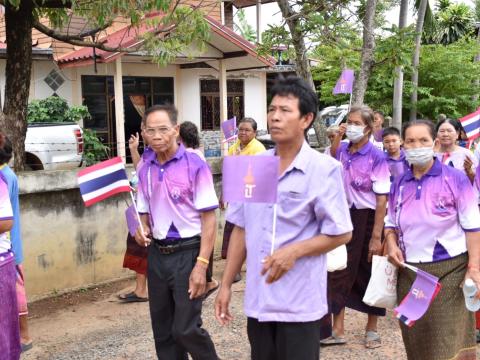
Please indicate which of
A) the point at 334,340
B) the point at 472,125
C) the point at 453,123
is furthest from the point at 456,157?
the point at 334,340

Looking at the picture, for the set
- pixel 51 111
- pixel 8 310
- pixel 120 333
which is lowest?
pixel 120 333

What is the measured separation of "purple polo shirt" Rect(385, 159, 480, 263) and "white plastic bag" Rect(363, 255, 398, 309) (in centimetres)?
14

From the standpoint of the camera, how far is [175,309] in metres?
3.54

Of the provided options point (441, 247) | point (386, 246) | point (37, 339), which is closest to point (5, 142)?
point (37, 339)

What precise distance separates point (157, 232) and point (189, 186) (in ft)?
1.13

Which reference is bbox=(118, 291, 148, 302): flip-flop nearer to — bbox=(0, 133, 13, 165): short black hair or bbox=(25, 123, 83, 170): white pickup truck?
bbox=(0, 133, 13, 165): short black hair

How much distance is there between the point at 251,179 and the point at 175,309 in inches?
54.7

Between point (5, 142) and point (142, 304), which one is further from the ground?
point (5, 142)

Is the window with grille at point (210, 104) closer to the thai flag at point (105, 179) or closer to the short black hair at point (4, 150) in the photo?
the thai flag at point (105, 179)

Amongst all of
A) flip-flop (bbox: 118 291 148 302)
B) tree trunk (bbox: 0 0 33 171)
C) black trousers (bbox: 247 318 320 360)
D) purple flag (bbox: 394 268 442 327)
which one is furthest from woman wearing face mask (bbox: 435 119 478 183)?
tree trunk (bbox: 0 0 33 171)

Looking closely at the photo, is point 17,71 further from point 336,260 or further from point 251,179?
point 251,179

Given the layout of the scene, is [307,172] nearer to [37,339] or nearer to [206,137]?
[37,339]

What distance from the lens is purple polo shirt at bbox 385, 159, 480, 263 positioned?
324 centimetres

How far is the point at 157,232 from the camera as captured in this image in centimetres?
357
